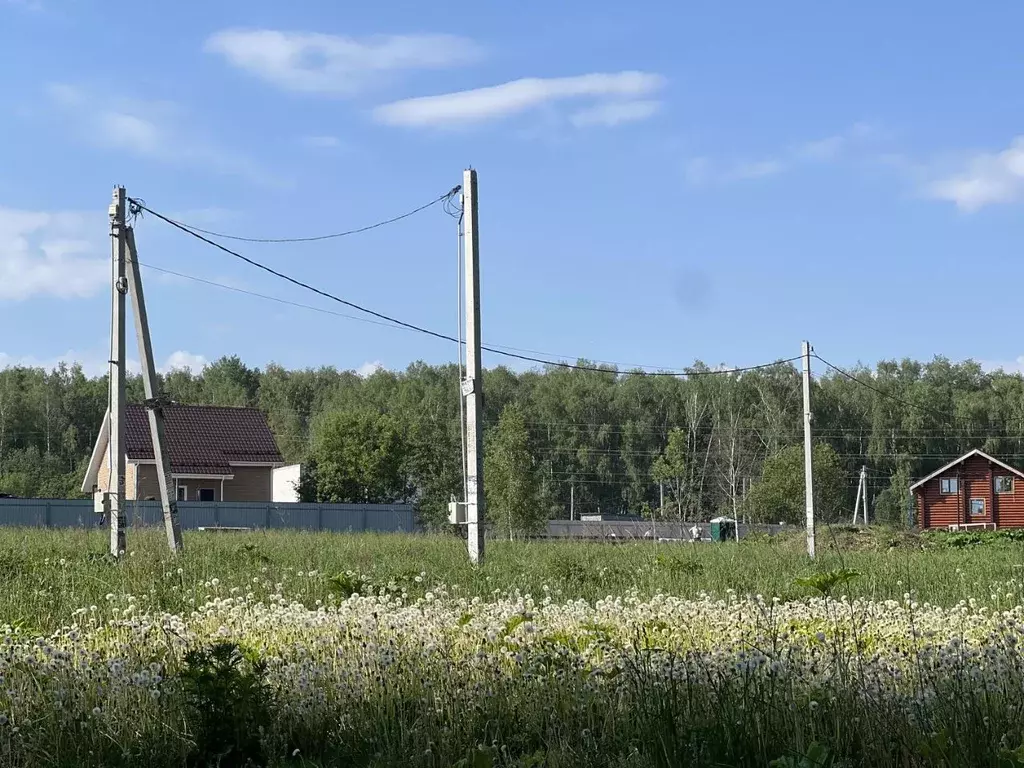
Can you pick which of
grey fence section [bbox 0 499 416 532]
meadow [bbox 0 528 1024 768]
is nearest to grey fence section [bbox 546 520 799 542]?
grey fence section [bbox 0 499 416 532]

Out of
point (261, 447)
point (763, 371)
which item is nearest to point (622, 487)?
point (763, 371)

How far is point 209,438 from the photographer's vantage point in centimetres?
4675

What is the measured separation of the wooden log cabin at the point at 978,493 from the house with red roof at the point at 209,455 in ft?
117

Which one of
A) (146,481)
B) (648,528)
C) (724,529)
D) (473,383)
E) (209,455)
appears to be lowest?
(648,528)

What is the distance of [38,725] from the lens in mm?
5027

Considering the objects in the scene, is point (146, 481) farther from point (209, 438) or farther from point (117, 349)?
point (117, 349)

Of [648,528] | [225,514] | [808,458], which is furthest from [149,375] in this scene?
[648,528]

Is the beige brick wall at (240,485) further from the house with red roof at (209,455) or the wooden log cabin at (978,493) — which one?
the wooden log cabin at (978,493)

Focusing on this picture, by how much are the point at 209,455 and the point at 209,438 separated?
0.82 m

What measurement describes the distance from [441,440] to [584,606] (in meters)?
77.5

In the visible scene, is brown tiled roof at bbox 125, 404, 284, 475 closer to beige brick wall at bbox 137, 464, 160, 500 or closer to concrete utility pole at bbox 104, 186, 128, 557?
beige brick wall at bbox 137, 464, 160, 500

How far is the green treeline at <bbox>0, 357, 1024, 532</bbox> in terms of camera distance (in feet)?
256

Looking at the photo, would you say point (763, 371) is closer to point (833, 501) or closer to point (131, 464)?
point (833, 501)

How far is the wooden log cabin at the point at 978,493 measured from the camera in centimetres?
6144
